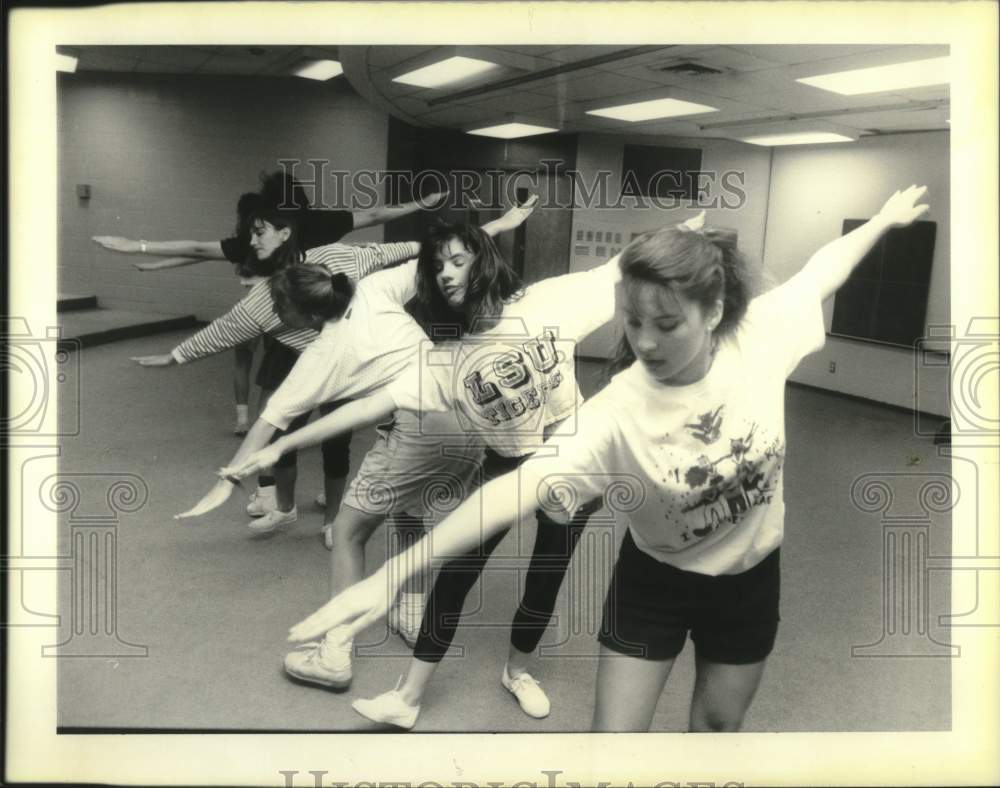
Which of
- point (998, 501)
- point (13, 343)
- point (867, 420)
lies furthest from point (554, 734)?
point (13, 343)

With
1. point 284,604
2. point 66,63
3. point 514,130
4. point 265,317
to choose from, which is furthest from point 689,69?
point 284,604

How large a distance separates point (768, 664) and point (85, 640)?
1.82 meters

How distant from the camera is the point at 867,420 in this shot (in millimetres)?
2139

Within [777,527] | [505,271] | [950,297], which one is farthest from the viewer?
[950,297]

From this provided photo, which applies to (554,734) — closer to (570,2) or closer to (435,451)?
(435,451)

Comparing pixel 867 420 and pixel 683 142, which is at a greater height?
pixel 683 142

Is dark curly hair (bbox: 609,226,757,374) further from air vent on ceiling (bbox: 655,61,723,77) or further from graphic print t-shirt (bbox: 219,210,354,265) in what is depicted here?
graphic print t-shirt (bbox: 219,210,354,265)

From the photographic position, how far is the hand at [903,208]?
204 cm

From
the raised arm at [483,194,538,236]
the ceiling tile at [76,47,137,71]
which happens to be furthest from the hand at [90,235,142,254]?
the raised arm at [483,194,538,236]

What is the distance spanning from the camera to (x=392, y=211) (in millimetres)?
2039

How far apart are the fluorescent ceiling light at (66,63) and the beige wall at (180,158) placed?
22mm

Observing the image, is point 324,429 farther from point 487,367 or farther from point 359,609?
point 359,609

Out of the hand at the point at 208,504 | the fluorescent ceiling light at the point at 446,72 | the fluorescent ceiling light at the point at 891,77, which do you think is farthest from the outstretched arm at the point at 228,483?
the fluorescent ceiling light at the point at 891,77

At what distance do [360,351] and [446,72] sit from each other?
73 centimetres
